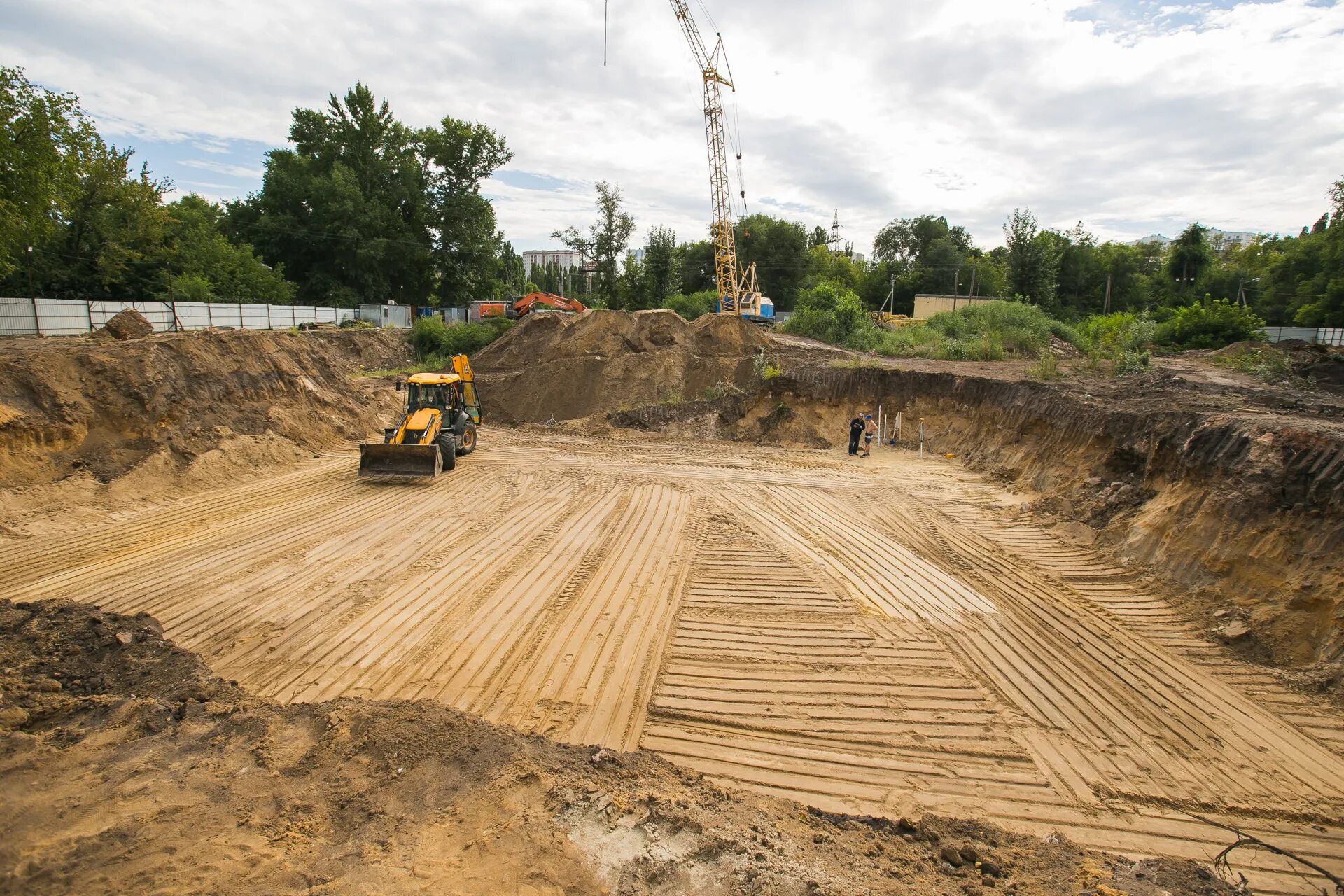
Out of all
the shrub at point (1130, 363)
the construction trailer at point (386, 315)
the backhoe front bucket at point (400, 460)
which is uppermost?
the construction trailer at point (386, 315)

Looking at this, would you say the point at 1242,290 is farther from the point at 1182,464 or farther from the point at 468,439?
the point at 468,439

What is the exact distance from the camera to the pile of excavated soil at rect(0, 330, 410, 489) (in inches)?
435

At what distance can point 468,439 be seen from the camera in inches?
604

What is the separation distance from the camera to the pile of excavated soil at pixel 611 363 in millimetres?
21188

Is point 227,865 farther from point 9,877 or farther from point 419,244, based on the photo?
point 419,244

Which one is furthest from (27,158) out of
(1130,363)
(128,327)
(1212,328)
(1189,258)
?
(1189,258)

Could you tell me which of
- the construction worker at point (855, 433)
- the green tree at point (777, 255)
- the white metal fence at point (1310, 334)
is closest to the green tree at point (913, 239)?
the green tree at point (777, 255)

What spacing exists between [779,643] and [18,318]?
21772mm

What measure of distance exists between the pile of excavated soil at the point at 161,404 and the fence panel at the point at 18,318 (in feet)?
6.32

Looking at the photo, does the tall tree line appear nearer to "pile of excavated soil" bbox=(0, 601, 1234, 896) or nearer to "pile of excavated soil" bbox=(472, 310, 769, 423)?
"pile of excavated soil" bbox=(472, 310, 769, 423)

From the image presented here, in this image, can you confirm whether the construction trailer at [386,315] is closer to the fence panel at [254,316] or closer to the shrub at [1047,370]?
the fence panel at [254,316]

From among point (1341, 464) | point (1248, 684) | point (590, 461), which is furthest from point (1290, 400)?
point (590, 461)

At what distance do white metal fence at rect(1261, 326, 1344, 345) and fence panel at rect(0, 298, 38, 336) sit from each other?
1746 inches

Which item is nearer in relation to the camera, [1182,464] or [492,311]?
[1182,464]
